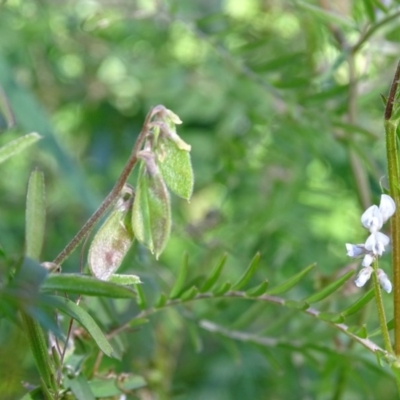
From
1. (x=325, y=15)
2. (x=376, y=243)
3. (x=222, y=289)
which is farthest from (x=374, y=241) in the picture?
(x=325, y=15)

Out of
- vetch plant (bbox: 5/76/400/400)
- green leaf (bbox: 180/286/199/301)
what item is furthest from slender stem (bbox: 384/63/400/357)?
green leaf (bbox: 180/286/199/301)

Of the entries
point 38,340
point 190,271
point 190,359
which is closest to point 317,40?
point 190,271

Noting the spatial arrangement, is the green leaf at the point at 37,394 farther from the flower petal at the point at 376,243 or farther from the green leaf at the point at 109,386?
the flower petal at the point at 376,243

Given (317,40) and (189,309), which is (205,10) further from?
(189,309)

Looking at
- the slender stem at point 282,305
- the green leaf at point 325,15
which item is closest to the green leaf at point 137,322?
the slender stem at point 282,305

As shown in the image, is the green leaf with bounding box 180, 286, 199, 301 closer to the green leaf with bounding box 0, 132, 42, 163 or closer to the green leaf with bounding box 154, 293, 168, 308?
the green leaf with bounding box 154, 293, 168, 308

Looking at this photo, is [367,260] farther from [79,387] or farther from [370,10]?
[370,10]

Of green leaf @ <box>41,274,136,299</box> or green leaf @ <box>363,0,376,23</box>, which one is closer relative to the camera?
green leaf @ <box>41,274,136,299</box>
